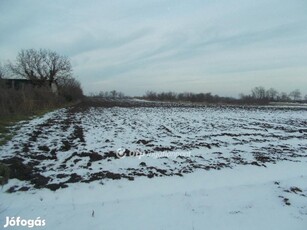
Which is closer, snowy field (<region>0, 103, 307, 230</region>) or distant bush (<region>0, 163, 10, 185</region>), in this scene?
snowy field (<region>0, 103, 307, 230</region>)

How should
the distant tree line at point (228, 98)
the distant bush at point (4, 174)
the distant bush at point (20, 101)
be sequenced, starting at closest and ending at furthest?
the distant bush at point (4, 174)
the distant bush at point (20, 101)
the distant tree line at point (228, 98)

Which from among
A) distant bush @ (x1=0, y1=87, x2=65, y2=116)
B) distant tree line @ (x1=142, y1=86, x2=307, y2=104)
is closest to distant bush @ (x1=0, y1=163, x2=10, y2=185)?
distant bush @ (x1=0, y1=87, x2=65, y2=116)

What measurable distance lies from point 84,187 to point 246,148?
6.05m

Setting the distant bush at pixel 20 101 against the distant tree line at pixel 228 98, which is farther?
the distant tree line at pixel 228 98

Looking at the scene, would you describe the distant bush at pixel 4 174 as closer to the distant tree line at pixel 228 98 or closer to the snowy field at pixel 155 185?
the snowy field at pixel 155 185

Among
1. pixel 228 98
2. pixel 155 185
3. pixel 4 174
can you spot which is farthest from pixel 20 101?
pixel 228 98

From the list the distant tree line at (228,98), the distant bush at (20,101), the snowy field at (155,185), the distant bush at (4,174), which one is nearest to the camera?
the snowy field at (155,185)

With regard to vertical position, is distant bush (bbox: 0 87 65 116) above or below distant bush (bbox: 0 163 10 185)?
above

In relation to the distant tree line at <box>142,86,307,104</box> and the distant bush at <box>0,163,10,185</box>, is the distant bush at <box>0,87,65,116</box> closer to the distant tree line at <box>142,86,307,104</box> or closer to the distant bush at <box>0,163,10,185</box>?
the distant bush at <box>0,163,10,185</box>

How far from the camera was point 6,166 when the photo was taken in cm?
562

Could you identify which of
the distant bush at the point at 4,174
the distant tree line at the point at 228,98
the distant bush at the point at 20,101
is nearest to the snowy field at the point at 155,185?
the distant bush at the point at 4,174

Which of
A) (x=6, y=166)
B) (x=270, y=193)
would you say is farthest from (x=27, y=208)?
(x=270, y=193)

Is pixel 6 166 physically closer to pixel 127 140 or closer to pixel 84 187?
pixel 84 187

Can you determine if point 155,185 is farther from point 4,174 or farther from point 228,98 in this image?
point 228,98
